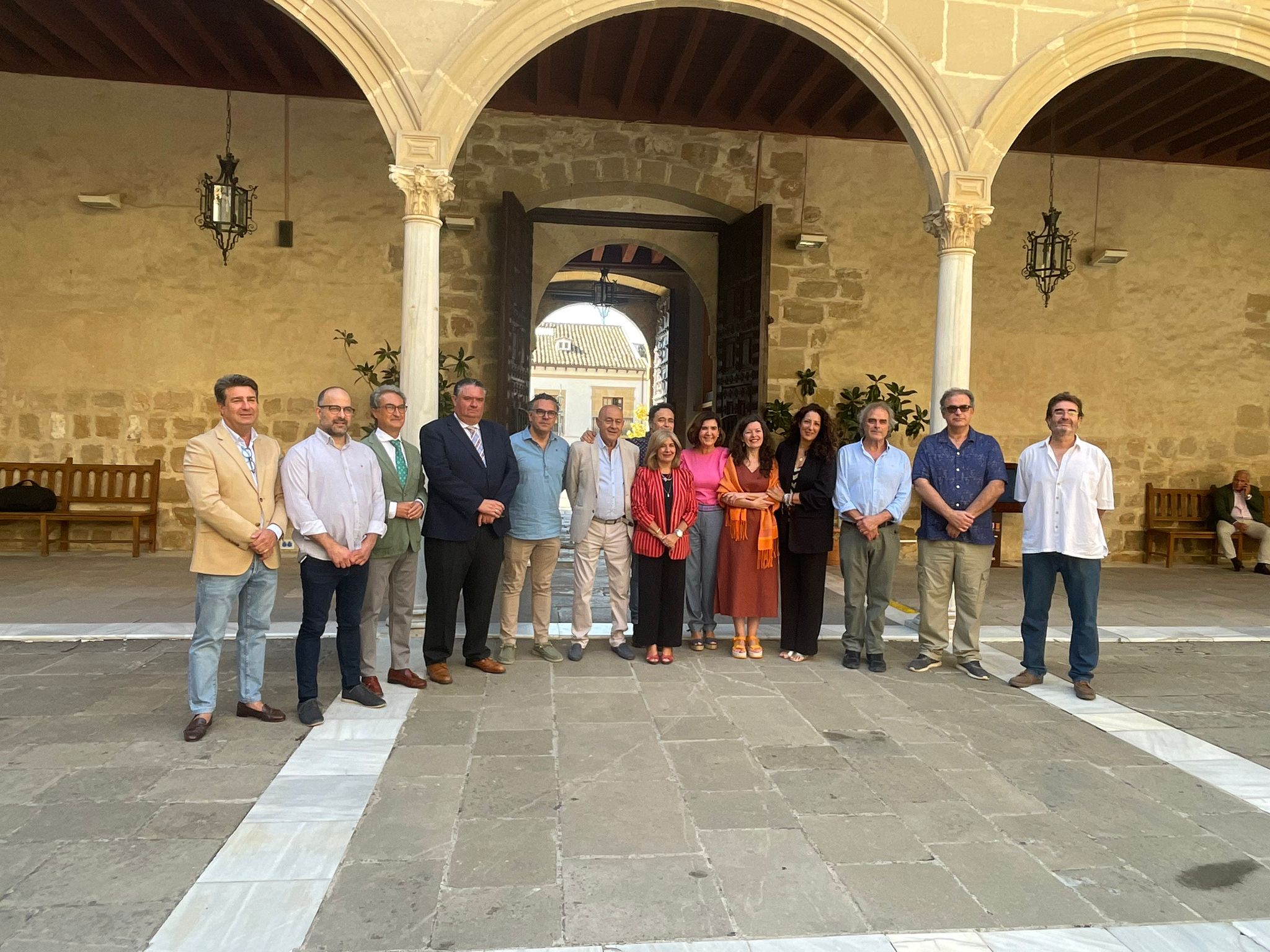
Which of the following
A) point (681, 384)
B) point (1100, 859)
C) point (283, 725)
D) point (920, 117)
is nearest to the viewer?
point (1100, 859)

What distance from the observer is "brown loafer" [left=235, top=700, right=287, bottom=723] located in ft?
11.5

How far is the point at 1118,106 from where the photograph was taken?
7941mm

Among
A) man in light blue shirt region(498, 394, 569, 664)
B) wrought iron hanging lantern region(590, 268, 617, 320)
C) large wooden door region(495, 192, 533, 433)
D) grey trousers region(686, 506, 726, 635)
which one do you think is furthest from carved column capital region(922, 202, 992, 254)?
wrought iron hanging lantern region(590, 268, 617, 320)

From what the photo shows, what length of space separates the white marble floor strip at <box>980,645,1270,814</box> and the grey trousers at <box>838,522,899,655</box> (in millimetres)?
722

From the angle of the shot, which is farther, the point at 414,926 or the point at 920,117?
the point at 920,117

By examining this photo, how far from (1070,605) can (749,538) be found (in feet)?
5.36

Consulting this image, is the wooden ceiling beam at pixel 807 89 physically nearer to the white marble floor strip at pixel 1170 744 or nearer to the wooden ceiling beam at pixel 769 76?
the wooden ceiling beam at pixel 769 76

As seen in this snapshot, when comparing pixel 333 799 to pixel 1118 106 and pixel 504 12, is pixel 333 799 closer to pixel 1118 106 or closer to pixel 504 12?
pixel 504 12

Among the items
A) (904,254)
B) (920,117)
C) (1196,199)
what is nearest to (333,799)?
(920,117)

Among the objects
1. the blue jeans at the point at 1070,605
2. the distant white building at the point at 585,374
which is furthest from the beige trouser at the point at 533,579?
the distant white building at the point at 585,374

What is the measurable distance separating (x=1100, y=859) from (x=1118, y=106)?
783cm

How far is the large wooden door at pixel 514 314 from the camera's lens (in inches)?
313

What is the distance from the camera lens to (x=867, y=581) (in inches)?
181

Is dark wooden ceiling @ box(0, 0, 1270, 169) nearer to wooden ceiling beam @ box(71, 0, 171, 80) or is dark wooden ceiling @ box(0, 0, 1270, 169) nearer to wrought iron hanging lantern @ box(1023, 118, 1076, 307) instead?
wooden ceiling beam @ box(71, 0, 171, 80)
